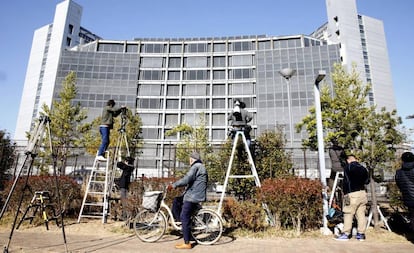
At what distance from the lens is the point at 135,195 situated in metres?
7.88

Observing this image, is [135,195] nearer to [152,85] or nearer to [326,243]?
[326,243]

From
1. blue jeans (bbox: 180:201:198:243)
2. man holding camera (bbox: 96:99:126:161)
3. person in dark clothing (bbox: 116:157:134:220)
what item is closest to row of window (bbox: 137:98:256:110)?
man holding camera (bbox: 96:99:126:161)

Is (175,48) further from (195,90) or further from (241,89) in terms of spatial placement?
(241,89)

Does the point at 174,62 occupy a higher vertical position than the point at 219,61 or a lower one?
lower

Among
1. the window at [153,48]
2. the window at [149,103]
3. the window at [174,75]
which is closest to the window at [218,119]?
the window at [149,103]

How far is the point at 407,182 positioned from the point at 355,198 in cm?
113

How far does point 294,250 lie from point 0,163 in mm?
12768

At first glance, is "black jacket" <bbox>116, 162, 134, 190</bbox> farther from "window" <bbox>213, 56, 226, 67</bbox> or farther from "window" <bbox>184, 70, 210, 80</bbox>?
"window" <bbox>213, 56, 226, 67</bbox>

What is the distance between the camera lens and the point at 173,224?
18.6 feet

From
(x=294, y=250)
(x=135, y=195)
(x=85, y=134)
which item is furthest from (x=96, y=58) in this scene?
(x=294, y=250)

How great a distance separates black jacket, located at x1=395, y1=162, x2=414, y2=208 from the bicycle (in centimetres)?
426

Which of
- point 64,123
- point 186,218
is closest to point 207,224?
point 186,218

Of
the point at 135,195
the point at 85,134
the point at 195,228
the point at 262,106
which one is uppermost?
the point at 262,106

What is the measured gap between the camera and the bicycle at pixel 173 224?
5637 mm
